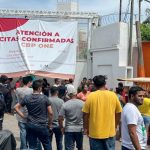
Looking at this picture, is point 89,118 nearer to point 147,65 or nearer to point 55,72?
point 55,72

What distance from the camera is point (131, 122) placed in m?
6.00

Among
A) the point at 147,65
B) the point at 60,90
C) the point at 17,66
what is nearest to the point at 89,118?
the point at 60,90

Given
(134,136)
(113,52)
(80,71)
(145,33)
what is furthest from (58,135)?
(145,33)

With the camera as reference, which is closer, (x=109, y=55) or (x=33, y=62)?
(x=33, y=62)

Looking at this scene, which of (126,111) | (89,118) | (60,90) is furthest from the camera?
(60,90)

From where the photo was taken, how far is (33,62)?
1502 cm

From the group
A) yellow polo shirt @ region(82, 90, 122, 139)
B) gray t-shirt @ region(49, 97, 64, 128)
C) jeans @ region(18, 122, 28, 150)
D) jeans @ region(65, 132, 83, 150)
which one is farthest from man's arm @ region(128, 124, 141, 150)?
jeans @ region(18, 122, 28, 150)

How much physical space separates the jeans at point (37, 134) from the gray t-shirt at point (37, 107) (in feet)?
0.25

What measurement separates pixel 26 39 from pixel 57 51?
109cm

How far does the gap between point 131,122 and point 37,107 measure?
8.14 ft

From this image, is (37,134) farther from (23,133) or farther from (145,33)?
(145,33)

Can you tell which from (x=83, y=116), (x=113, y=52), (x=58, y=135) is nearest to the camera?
(x=83, y=116)

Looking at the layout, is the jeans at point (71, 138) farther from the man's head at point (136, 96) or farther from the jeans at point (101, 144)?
the man's head at point (136, 96)

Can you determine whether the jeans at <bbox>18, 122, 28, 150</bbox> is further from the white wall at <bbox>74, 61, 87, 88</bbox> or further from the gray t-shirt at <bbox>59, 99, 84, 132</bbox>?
the white wall at <bbox>74, 61, 87, 88</bbox>
